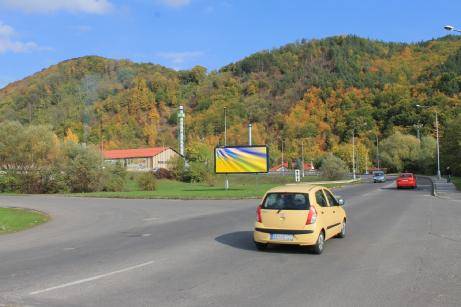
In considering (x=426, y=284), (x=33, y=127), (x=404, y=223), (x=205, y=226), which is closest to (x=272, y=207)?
(x=426, y=284)

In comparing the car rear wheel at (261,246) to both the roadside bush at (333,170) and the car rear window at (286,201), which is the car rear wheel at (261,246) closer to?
the car rear window at (286,201)

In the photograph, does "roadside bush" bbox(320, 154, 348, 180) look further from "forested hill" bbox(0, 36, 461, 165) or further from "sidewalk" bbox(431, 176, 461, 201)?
"forested hill" bbox(0, 36, 461, 165)

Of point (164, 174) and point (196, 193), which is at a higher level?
point (164, 174)

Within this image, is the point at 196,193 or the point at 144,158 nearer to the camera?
Answer: the point at 196,193

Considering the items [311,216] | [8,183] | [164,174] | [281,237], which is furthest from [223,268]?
[164,174]

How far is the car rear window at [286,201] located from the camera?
1115cm

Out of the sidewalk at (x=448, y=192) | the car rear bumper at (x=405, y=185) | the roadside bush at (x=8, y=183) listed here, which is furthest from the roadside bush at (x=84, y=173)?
the sidewalk at (x=448, y=192)

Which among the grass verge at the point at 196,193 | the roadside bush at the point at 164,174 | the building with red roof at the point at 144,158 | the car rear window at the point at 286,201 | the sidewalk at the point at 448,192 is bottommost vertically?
the sidewalk at the point at 448,192

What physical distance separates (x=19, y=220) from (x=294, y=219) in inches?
530

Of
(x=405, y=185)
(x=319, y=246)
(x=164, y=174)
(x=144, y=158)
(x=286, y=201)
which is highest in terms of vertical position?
(x=144, y=158)

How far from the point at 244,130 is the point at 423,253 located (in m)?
152

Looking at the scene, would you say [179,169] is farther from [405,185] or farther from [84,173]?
[405,185]

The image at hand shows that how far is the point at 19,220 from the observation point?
783 inches

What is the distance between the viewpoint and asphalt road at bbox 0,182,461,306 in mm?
7168
